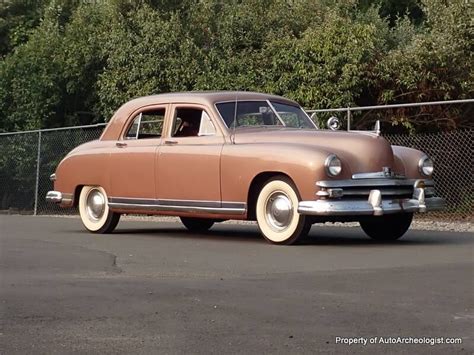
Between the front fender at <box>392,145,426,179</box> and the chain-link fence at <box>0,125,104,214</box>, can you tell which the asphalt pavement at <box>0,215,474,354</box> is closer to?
the front fender at <box>392,145,426,179</box>

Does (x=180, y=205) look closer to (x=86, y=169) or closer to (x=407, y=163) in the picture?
(x=86, y=169)

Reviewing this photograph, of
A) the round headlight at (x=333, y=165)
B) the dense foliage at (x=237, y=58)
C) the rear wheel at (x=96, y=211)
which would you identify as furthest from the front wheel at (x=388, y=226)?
the dense foliage at (x=237, y=58)

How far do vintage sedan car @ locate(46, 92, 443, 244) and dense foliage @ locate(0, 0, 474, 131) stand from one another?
4.90 m

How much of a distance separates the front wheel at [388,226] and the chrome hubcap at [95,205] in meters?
3.43

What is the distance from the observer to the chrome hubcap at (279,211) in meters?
10.4

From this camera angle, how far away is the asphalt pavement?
525cm

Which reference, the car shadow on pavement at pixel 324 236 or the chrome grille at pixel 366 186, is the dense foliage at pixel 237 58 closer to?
the car shadow on pavement at pixel 324 236

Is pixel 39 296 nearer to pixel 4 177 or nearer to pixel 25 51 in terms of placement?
pixel 4 177

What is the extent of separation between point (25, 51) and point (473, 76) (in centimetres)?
1237

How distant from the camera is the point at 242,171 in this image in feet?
35.0

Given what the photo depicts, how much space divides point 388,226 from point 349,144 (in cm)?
145

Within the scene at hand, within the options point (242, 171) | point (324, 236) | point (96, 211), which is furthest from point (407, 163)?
point (96, 211)

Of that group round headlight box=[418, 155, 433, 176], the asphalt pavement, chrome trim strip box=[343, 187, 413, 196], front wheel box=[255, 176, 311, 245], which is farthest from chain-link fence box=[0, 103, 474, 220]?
the asphalt pavement

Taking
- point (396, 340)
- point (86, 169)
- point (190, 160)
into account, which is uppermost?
point (190, 160)
